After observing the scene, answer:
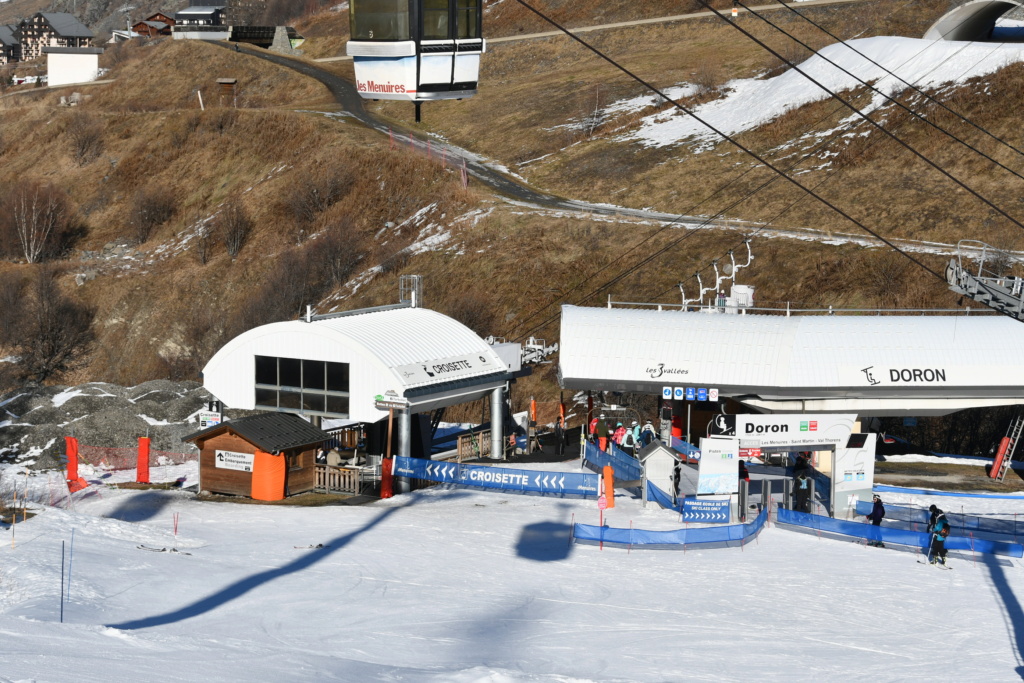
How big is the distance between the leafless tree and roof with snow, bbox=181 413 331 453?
43718 millimetres

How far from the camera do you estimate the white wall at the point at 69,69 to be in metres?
140

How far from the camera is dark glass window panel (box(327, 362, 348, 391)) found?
39.0 metres

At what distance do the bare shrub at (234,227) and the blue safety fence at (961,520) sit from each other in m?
62.5

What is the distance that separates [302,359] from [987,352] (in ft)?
74.7

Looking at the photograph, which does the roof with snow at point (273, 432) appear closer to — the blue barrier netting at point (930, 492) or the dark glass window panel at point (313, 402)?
the dark glass window panel at point (313, 402)

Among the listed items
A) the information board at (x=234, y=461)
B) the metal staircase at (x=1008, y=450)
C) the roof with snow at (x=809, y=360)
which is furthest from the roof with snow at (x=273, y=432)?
the metal staircase at (x=1008, y=450)

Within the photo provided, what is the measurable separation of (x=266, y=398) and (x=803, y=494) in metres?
17.9

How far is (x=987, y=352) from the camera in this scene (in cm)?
3953

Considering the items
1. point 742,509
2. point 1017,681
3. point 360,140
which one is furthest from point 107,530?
point 360,140

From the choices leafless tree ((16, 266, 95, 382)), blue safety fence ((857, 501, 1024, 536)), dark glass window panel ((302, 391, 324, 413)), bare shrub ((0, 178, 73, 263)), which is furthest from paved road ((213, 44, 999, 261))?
blue safety fence ((857, 501, 1024, 536))

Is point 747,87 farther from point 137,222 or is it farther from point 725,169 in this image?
point 137,222

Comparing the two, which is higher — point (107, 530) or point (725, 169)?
point (725, 169)

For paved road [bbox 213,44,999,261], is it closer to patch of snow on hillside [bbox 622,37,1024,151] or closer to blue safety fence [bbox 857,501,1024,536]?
patch of snow on hillside [bbox 622,37,1024,151]

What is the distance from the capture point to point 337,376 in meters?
39.1
